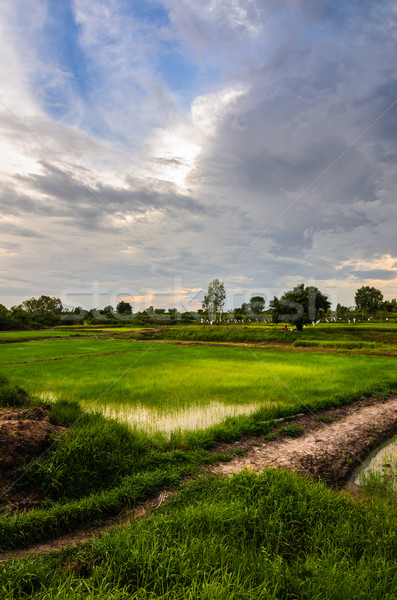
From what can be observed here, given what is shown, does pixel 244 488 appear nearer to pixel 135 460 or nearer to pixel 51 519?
pixel 135 460

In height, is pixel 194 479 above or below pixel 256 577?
below

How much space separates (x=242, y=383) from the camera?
11.2 metres

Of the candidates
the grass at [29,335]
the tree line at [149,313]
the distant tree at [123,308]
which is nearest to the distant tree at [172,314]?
the tree line at [149,313]

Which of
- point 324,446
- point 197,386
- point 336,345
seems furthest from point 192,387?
point 336,345

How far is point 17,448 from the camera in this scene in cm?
432

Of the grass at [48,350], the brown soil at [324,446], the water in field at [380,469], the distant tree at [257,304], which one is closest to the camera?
the water in field at [380,469]

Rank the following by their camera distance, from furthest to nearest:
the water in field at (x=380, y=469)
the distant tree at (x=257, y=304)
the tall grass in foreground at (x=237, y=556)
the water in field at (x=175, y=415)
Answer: the distant tree at (x=257, y=304) → the water in field at (x=175, y=415) → the water in field at (x=380, y=469) → the tall grass in foreground at (x=237, y=556)

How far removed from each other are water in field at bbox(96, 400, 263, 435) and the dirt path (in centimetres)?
129

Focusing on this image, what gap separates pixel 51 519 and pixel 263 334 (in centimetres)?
3236

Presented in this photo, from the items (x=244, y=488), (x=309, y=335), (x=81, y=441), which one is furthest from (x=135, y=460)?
(x=309, y=335)

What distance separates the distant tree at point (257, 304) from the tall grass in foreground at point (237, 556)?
104 m

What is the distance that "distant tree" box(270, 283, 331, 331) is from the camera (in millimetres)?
35562

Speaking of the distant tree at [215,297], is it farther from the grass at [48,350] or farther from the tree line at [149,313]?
the grass at [48,350]

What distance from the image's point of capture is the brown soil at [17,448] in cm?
376
